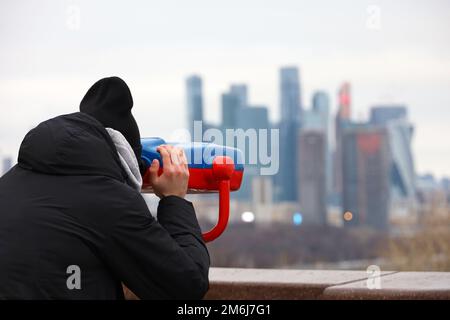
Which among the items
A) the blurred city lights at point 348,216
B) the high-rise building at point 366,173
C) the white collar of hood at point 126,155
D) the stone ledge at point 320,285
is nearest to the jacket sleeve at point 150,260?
the white collar of hood at point 126,155

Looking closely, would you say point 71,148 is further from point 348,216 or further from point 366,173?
point 366,173

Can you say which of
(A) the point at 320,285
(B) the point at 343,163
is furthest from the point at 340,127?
(A) the point at 320,285

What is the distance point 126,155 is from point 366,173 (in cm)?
10560

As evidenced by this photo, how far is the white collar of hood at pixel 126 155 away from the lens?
244 cm

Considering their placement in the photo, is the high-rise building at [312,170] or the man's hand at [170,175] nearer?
the man's hand at [170,175]

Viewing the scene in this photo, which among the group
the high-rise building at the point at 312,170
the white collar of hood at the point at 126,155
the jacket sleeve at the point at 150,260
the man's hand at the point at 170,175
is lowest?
the high-rise building at the point at 312,170

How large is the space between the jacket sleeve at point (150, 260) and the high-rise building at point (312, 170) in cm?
9635

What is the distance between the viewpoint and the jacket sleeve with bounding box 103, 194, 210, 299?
2.31 m

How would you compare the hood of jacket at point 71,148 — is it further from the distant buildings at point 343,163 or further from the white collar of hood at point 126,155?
the distant buildings at point 343,163

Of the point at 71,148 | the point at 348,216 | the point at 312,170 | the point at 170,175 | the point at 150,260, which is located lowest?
the point at 348,216

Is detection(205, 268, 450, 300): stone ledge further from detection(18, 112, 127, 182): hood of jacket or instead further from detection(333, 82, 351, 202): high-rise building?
detection(333, 82, 351, 202): high-rise building

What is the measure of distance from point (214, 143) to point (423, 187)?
8913cm

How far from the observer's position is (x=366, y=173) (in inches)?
4205

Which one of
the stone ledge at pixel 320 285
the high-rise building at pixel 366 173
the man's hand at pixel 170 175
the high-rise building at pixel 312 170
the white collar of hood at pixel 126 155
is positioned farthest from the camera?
the high-rise building at pixel 312 170
